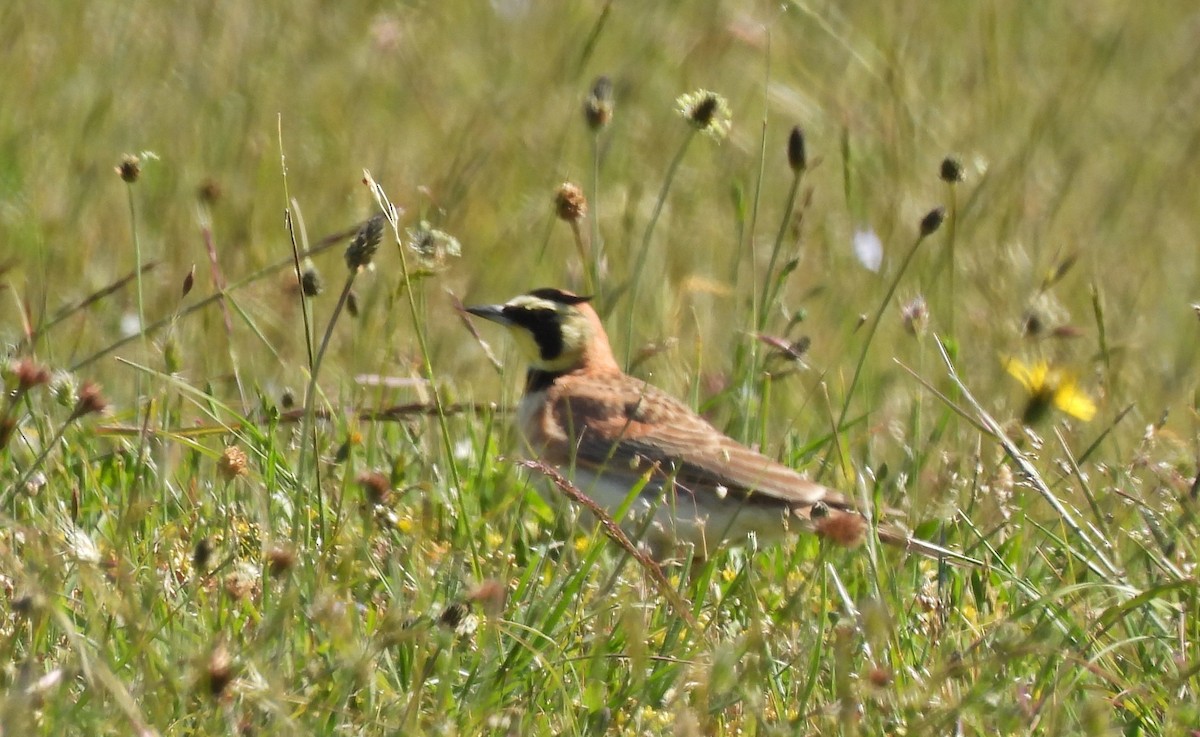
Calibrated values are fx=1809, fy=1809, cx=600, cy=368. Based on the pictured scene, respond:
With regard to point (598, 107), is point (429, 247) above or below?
below

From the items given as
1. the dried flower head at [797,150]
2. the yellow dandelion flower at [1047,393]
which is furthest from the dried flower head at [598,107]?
the yellow dandelion flower at [1047,393]

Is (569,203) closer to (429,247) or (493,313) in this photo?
(429,247)

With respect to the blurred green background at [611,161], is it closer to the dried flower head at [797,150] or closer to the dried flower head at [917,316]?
the dried flower head at [917,316]

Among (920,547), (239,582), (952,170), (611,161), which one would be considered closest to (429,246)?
(239,582)

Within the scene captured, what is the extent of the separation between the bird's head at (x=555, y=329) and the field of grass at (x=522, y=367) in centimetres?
15

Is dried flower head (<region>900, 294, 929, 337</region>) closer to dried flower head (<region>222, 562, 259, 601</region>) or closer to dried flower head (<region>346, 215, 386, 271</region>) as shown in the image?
dried flower head (<region>346, 215, 386, 271</region>)

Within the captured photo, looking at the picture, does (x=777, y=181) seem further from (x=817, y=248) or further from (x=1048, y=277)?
(x=1048, y=277)

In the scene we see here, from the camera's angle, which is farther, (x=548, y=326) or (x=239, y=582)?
(x=548, y=326)

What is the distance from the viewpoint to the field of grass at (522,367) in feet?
10.9

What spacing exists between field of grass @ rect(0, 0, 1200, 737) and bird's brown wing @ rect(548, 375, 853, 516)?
0.16 metres

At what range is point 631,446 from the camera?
573 cm

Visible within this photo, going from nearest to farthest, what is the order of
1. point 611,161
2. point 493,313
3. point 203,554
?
1. point 203,554
2. point 493,313
3. point 611,161

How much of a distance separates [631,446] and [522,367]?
1571mm

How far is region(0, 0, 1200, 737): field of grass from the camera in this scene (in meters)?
3.31
